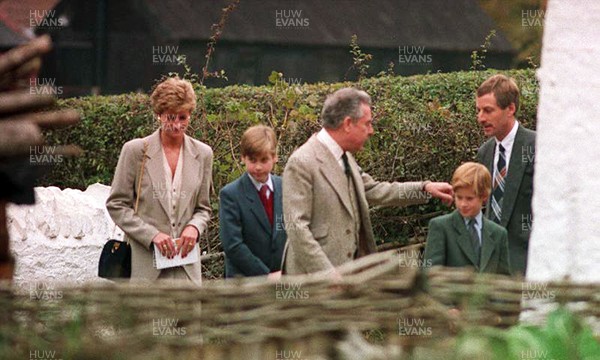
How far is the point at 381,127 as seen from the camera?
423 inches

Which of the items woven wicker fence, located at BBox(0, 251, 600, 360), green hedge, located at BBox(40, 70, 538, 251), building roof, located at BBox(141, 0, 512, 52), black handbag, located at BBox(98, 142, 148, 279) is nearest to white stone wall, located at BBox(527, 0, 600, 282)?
woven wicker fence, located at BBox(0, 251, 600, 360)

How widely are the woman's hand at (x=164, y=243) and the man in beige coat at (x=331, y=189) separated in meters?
0.73

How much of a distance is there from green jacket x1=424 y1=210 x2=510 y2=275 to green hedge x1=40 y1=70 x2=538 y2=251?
367cm

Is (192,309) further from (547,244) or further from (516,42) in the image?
(516,42)

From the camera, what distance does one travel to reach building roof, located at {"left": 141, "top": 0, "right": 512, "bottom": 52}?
29.2 meters

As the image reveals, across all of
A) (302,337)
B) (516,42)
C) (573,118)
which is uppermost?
(516,42)

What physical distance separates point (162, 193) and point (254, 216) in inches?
21.9

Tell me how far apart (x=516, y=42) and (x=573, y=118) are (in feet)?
98.5

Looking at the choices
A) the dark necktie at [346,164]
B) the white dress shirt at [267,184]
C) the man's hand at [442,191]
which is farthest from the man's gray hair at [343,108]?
the white dress shirt at [267,184]

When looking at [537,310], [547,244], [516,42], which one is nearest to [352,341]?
[537,310]

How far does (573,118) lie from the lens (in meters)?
5.02

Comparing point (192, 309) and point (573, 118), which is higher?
point (573, 118)

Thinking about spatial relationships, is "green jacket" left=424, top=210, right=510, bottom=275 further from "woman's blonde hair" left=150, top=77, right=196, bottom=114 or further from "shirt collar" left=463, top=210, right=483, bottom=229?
"woman's blonde hair" left=150, top=77, right=196, bottom=114

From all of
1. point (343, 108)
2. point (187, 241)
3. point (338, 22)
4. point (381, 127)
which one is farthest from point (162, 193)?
point (338, 22)
